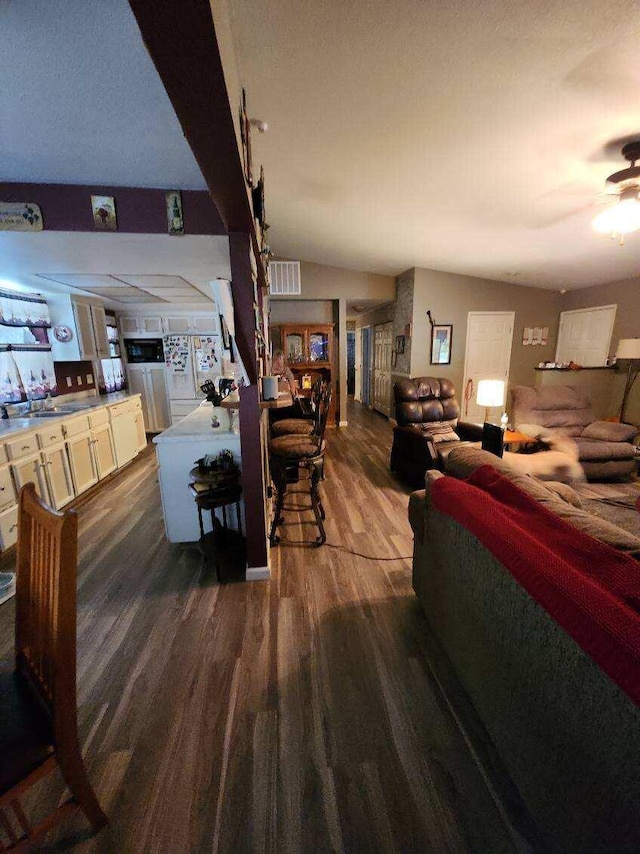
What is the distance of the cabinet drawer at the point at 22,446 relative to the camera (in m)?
2.48

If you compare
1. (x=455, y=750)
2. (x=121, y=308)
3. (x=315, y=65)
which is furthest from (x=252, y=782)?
(x=121, y=308)

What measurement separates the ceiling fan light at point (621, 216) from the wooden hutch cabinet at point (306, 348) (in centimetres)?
405

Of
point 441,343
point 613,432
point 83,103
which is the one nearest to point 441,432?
point 613,432

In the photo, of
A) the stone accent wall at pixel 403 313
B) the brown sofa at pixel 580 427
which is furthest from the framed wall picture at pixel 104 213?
the stone accent wall at pixel 403 313

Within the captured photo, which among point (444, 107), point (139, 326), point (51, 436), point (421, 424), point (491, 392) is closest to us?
point (444, 107)

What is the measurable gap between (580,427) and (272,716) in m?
4.14

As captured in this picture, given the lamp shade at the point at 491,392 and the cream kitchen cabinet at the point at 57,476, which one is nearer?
the cream kitchen cabinet at the point at 57,476

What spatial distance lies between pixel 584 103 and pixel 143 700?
3.62 metres

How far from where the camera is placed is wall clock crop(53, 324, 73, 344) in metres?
3.80

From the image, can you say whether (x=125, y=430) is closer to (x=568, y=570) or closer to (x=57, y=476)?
(x=57, y=476)

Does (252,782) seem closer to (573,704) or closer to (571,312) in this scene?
(573,704)

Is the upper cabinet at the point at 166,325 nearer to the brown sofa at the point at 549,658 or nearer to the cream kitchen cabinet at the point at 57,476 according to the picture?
the cream kitchen cabinet at the point at 57,476

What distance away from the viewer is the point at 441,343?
218 inches

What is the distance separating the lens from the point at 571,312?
5.62 m
